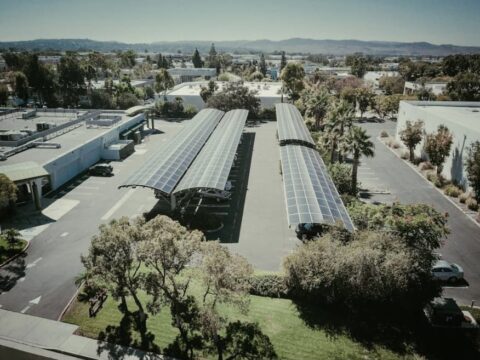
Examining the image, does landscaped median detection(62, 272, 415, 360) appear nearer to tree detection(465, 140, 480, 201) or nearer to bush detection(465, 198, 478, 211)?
tree detection(465, 140, 480, 201)

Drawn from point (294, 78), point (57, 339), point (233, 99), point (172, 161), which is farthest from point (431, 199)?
point (294, 78)

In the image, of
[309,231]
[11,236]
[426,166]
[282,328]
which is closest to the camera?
[282,328]

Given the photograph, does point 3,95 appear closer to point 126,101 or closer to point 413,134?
point 126,101

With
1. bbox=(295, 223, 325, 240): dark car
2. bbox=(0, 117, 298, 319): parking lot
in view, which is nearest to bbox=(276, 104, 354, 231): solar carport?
bbox=(295, 223, 325, 240): dark car

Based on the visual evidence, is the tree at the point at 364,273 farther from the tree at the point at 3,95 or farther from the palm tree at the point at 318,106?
the tree at the point at 3,95

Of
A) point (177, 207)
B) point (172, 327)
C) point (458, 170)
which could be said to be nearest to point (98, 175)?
point (177, 207)

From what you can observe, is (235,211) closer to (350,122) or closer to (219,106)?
(350,122)

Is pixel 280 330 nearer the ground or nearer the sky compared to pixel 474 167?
nearer the ground
